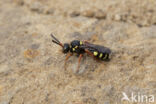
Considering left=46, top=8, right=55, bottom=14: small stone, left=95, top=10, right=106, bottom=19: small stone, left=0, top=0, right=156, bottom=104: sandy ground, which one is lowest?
left=0, top=0, right=156, bottom=104: sandy ground

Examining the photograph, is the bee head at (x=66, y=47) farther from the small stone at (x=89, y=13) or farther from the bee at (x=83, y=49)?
the small stone at (x=89, y=13)

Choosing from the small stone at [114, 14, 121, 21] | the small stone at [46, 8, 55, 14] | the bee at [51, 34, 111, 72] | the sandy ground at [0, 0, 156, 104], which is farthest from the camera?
the small stone at [46, 8, 55, 14]

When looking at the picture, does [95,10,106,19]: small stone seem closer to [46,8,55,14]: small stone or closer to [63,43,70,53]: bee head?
[46,8,55,14]: small stone

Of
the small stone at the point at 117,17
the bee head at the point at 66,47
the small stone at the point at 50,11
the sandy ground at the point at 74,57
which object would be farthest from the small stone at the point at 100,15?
the bee head at the point at 66,47

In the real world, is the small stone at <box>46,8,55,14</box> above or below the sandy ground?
above

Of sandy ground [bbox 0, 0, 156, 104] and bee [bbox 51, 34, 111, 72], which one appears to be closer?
sandy ground [bbox 0, 0, 156, 104]

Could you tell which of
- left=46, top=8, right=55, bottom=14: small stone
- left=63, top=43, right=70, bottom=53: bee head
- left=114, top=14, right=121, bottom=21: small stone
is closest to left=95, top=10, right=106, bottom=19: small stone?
left=114, top=14, right=121, bottom=21: small stone

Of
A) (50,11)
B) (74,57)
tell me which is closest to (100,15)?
(50,11)
